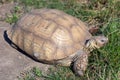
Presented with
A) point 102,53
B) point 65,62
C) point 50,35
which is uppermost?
point 50,35

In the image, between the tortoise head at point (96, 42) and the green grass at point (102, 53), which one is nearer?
the green grass at point (102, 53)

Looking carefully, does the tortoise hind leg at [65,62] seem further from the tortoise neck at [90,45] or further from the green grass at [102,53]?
the tortoise neck at [90,45]

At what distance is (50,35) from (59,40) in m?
0.16

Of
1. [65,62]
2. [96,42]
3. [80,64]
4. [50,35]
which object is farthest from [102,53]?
[50,35]

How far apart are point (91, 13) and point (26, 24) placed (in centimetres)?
156

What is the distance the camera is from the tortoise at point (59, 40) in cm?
519

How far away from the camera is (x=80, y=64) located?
5.16 m

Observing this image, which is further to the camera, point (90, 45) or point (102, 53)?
point (90, 45)

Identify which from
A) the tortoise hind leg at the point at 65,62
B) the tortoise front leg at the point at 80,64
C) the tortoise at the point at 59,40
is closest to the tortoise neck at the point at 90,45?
the tortoise at the point at 59,40

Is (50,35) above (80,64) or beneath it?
above

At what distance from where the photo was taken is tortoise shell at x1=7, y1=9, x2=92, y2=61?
5203 millimetres

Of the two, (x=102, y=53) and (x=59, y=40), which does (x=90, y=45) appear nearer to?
(x=102, y=53)

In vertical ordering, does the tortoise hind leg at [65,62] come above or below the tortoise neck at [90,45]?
below

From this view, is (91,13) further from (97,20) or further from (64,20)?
(64,20)
